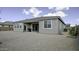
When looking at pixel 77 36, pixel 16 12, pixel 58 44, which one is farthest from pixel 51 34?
pixel 16 12

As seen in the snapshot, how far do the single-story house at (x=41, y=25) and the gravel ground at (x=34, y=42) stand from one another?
0.24 metres

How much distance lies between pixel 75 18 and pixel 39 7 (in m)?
1.68

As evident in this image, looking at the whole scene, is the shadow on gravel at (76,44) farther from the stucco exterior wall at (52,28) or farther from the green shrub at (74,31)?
the stucco exterior wall at (52,28)

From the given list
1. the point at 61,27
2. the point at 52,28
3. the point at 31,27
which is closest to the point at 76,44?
the point at 61,27

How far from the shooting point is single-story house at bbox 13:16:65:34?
6793mm

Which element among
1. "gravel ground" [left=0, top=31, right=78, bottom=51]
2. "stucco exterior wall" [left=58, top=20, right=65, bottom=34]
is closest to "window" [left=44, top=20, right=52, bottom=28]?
A: "stucco exterior wall" [left=58, top=20, right=65, bottom=34]

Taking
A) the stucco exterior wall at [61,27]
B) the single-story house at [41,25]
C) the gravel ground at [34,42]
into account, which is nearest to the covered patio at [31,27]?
the single-story house at [41,25]

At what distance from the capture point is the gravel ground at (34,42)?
6.23 meters

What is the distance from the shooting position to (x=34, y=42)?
6535 mm

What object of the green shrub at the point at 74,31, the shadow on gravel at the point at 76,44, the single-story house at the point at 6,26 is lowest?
the shadow on gravel at the point at 76,44

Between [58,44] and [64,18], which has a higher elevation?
[64,18]

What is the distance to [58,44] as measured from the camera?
20.8 feet

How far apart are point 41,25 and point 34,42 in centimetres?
113
